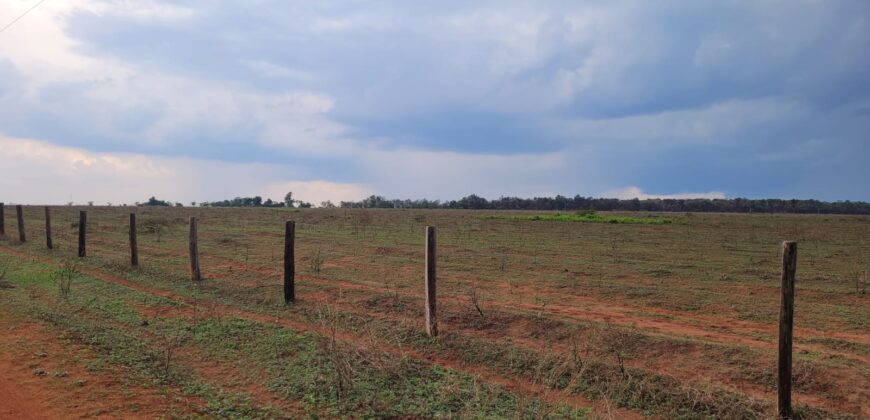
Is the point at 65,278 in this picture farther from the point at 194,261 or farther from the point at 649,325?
the point at 649,325

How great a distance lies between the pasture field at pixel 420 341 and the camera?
5539mm

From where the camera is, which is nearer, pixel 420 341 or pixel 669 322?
pixel 420 341

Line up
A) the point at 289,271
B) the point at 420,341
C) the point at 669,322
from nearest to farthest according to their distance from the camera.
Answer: the point at 420,341, the point at 669,322, the point at 289,271

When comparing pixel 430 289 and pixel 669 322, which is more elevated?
pixel 430 289

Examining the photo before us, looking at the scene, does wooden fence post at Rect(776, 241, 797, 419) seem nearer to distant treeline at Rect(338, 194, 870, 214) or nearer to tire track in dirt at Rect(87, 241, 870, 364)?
tire track in dirt at Rect(87, 241, 870, 364)

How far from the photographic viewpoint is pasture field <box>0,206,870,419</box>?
554 centimetres

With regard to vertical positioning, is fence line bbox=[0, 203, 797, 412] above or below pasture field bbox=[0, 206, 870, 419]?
above

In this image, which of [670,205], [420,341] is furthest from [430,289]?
[670,205]

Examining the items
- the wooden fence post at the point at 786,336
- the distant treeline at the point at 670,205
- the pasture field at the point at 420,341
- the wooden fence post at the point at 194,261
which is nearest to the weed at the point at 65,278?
the pasture field at the point at 420,341

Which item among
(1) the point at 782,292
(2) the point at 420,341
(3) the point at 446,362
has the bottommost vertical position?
(3) the point at 446,362

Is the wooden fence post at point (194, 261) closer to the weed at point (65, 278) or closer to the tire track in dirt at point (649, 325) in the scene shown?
the tire track in dirt at point (649, 325)

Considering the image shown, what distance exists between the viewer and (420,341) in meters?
7.65

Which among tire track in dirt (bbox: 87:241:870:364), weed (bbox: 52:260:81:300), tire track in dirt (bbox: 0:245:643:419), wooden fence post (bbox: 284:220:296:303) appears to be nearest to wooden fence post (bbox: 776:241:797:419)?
tire track in dirt (bbox: 0:245:643:419)

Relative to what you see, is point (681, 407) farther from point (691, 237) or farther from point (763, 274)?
point (691, 237)
